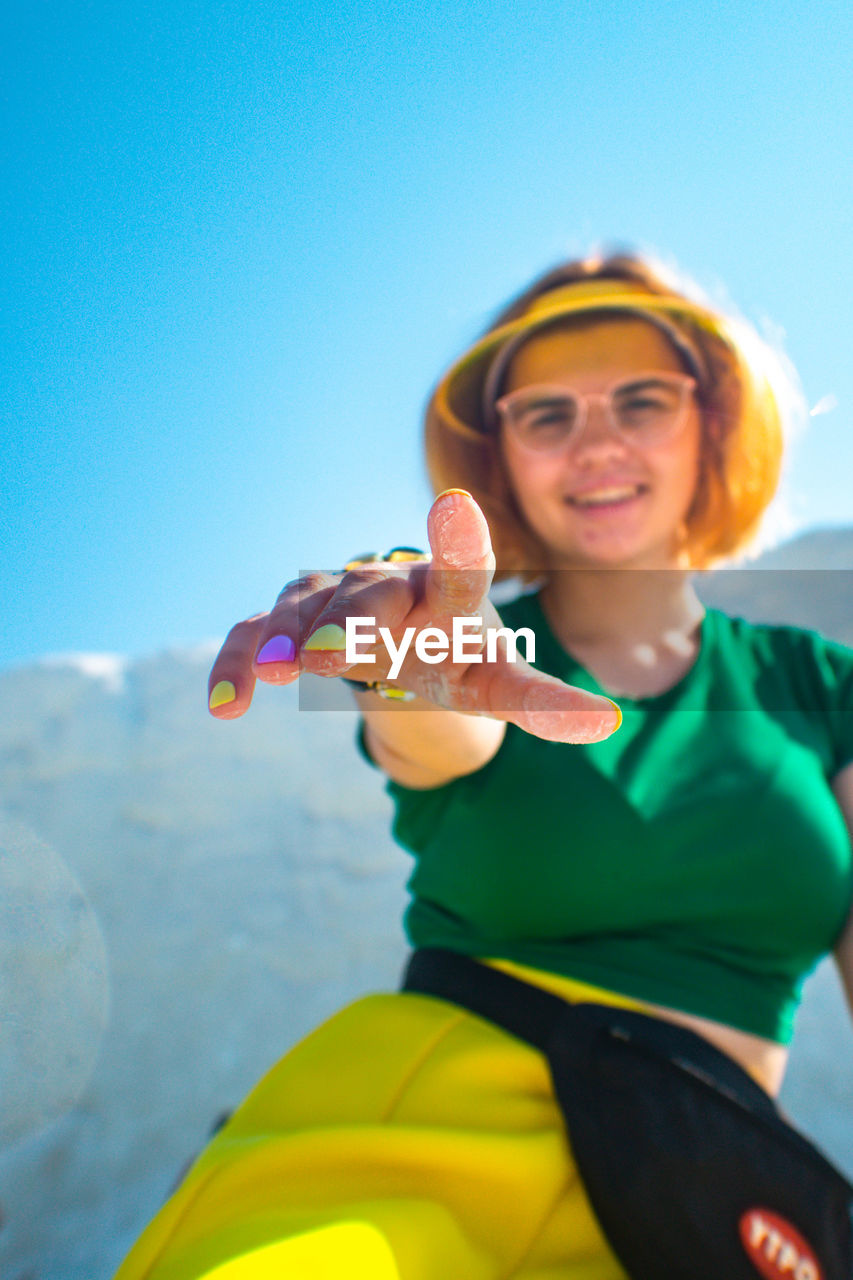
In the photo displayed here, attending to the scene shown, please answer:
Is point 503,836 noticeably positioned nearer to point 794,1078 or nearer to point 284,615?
point 284,615

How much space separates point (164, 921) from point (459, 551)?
84.5 inches

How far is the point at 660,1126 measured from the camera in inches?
25.5

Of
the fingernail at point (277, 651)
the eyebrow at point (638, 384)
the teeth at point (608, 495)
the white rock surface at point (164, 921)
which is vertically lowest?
the white rock surface at point (164, 921)

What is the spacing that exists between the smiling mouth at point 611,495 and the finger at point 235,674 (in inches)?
25.0

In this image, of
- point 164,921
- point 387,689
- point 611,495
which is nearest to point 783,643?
point 611,495

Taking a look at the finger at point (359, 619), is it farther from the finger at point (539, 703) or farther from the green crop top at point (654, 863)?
the green crop top at point (654, 863)

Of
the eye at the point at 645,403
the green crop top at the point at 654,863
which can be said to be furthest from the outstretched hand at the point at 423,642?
the eye at the point at 645,403

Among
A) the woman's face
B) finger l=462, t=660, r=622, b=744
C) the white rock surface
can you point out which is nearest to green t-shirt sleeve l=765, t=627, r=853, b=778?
the woman's face

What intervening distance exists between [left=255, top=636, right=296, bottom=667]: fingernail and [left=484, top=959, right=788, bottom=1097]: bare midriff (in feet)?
1.77

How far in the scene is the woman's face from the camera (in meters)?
0.99

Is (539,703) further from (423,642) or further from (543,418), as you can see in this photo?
(543,418)

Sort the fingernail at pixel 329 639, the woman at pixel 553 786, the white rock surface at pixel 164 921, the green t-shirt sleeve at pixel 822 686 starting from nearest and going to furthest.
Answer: the fingernail at pixel 329 639 < the woman at pixel 553 786 < the green t-shirt sleeve at pixel 822 686 < the white rock surface at pixel 164 921

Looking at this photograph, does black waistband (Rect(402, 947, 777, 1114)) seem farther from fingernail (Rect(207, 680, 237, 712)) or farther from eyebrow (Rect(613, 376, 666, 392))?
Result: eyebrow (Rect(613, 376, 666, 392))

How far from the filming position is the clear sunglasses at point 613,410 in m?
1.00
